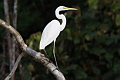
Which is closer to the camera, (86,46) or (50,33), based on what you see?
(50,33)

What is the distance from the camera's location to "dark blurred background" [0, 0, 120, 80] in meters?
5.20

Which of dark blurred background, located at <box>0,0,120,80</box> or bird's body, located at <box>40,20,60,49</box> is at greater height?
bird's body, located at <box>40,20,60,49</box>

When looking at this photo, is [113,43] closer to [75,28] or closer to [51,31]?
[75,28]

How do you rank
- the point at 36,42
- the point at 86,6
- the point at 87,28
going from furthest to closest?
1. the point at 86,6
2. the point at 87,28
3. the point at 36,42

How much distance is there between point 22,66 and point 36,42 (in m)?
0.39

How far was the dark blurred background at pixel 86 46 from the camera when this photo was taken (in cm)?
520

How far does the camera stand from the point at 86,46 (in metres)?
5.41

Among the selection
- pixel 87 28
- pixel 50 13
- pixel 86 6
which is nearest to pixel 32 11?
pixel 50 13

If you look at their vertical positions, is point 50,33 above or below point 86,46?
above

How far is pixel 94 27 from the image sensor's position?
5.45 meters

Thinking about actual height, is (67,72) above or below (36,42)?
below

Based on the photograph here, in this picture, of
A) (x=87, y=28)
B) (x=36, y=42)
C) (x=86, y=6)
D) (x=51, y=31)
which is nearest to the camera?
(x=51, y=31)

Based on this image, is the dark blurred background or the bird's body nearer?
the bird's body

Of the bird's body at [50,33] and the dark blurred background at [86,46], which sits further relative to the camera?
the dark blurred background at [86,46]
